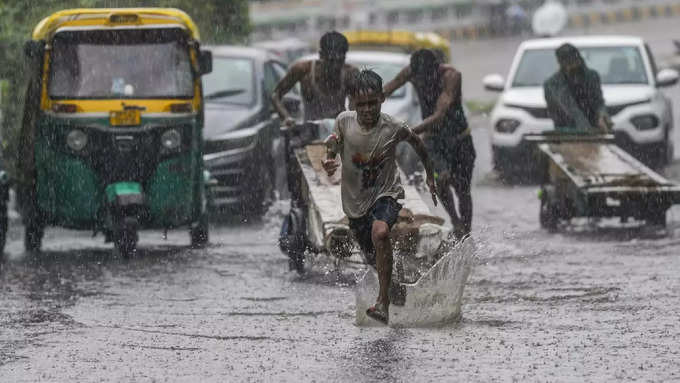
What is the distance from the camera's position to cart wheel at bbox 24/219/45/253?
47.6 ft

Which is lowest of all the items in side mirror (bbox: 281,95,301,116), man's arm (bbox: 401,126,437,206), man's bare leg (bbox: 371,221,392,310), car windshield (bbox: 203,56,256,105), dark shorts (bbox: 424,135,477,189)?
car windshield (bbox: 203,56,256,105)

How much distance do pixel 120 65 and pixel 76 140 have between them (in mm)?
753

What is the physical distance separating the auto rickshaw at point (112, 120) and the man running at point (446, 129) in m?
1.99

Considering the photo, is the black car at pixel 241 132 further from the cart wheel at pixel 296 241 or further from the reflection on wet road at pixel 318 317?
the cart wheel at pixel 296 241

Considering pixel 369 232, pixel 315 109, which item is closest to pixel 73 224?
pixel 315 109

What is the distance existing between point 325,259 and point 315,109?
1196mm

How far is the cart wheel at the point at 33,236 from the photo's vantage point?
571 inches

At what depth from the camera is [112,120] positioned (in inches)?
543

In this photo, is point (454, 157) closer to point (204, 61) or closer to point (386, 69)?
point (204, 61)

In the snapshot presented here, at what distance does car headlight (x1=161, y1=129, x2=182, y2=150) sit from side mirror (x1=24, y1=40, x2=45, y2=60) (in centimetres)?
119

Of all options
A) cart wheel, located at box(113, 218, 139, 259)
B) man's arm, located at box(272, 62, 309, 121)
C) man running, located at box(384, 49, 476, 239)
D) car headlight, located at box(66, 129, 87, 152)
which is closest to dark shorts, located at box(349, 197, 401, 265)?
man's arm, located at box(272, 62, 309, 121)

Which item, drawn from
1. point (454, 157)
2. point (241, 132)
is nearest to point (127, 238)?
point (454, 157)

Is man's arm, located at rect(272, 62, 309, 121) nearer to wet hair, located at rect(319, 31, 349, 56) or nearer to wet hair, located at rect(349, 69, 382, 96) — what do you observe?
wet hair, located at rect(319, 31, 349, 56)

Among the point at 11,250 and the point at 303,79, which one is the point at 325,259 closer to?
the point at 303,79
